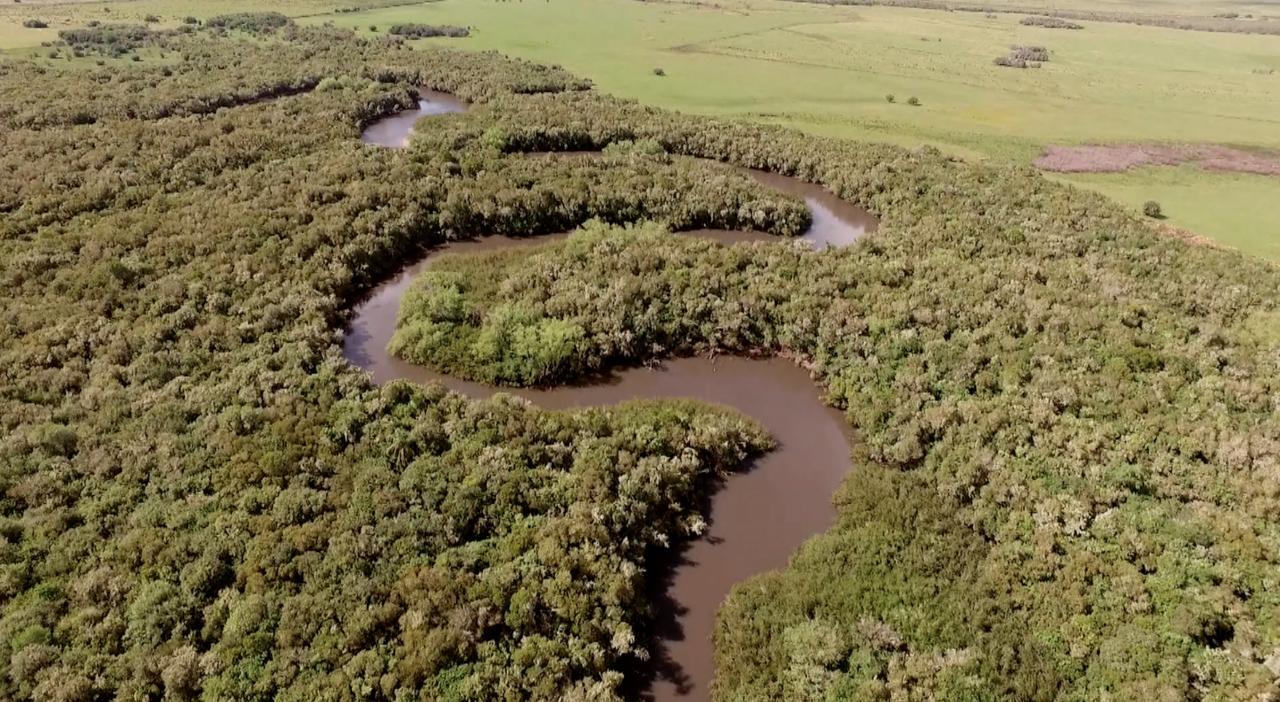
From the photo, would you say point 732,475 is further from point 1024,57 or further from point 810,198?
point 1024,57

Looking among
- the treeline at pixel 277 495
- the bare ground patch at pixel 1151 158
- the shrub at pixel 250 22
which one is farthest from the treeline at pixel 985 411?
the shrub at pixel 250 22

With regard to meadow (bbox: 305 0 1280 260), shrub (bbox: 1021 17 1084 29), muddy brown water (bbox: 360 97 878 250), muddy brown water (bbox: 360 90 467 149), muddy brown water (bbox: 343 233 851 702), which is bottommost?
muddy brown water (bbox: 343 233 851 702)

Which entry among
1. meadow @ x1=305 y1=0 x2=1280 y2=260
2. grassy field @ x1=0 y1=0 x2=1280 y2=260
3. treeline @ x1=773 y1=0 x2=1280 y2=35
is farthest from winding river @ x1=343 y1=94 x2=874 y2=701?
treeline @ x1=773 y1=0 x2=1280 y2=35

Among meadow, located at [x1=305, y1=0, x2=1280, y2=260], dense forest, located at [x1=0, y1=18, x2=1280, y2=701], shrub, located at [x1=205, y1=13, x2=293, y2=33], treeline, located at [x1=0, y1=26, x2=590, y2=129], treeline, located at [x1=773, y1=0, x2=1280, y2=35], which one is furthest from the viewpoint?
treeline, located at [x1=773, y1=0, x2=1280, y2=35]

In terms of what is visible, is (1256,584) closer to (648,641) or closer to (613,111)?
(648,641)

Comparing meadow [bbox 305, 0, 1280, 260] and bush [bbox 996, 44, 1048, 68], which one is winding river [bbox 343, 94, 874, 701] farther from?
bush [bbox 996, 44, 1048, 68]

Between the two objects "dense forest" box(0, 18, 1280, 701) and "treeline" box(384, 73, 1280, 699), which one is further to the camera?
"treeline" box(384, 73, 1280, 699)
